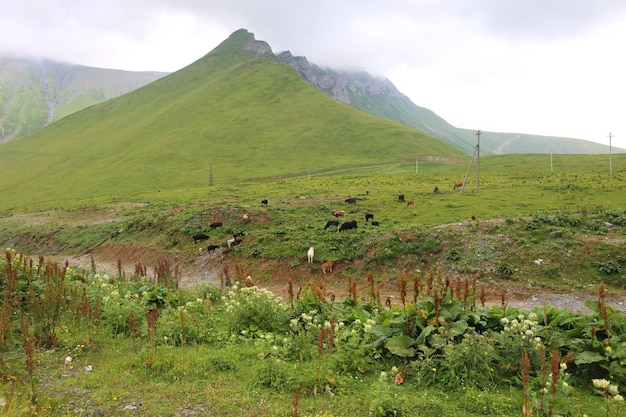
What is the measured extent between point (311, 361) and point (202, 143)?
124 metres

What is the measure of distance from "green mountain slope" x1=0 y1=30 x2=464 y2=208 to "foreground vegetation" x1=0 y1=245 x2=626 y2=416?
84.5 metres

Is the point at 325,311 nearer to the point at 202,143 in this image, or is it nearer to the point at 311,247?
the point at 311,247

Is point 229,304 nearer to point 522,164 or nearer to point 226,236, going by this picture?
point 226,236

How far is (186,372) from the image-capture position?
21.8 feet

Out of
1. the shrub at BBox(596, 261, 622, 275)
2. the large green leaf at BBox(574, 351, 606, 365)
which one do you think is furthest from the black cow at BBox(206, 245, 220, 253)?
the large green leaf at BBox(574, 351, 606, 365)

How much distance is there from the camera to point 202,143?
406 ft

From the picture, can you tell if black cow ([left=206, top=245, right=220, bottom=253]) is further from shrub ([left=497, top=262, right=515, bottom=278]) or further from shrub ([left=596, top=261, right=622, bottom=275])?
shrub ([left=596, top=261, right=622, bottom=275])

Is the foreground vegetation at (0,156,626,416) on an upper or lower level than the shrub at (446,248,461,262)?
upper

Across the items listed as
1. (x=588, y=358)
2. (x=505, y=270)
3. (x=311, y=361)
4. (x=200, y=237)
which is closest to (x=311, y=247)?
(x=200, y=237)

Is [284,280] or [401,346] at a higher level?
[401,346]

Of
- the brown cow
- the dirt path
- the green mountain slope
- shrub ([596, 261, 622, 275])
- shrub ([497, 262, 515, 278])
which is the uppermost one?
the green mountain slope

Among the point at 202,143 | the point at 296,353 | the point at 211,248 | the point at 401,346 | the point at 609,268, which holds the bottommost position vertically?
the point at 211,248

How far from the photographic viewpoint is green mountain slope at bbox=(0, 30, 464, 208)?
336ft

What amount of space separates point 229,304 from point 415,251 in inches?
519
